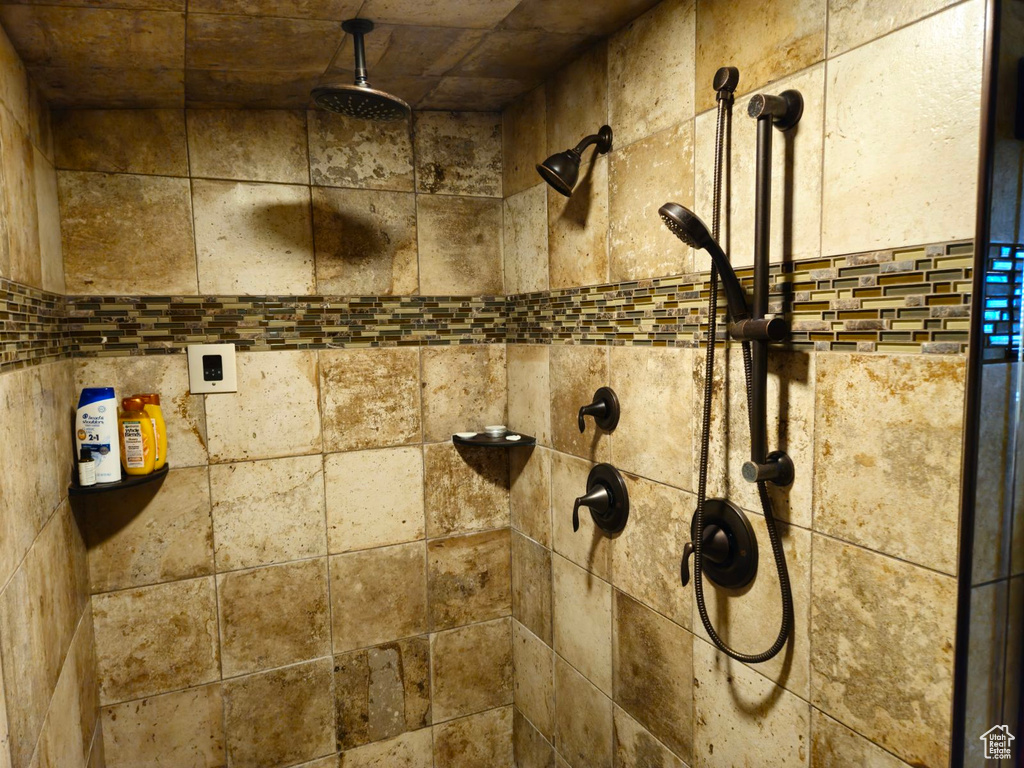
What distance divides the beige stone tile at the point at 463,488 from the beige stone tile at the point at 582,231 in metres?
0.65

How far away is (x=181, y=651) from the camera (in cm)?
181

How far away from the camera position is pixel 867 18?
942 mm

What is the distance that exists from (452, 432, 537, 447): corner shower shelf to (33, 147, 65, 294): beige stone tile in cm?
113

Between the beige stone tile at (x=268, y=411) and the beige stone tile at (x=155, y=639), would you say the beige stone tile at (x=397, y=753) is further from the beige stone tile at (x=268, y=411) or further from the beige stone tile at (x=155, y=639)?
the beige stone tile at (x=268, y=411)

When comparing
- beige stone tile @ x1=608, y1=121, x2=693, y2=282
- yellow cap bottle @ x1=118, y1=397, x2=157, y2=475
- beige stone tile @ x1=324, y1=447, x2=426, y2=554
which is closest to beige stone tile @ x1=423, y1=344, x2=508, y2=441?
beige stone tile @ x1=324, y1=447, x2=426, y2=554

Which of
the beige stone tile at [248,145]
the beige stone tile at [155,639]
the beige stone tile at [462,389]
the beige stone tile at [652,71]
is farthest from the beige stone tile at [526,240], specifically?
the beige stone tile at [155,639]

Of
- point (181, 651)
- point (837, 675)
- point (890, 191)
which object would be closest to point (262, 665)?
point (181, 651)

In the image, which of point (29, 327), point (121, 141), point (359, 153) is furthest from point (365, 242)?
point (29, 327)

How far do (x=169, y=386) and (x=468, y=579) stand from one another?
1099 millimetres

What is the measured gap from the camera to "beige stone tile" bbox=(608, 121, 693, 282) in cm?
133

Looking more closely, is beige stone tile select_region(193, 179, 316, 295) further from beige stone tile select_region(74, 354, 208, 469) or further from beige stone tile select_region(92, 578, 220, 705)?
beige stone tile select_region(92, 578, 220, 705)

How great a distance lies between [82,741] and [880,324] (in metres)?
1.91

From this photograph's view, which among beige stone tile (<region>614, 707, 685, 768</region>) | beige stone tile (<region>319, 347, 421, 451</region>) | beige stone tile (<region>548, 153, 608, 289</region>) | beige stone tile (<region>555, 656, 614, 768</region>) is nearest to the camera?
beige stone tile (<region>614, 707, 685, 768</region>)

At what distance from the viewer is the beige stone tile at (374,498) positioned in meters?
1.95
